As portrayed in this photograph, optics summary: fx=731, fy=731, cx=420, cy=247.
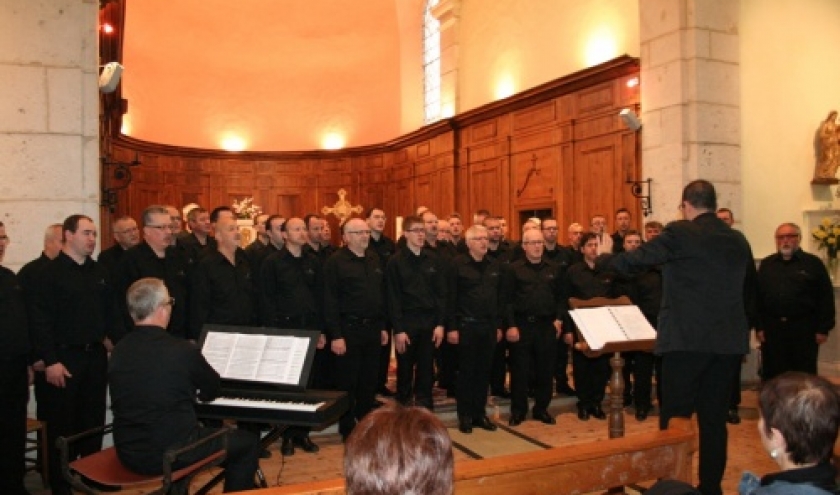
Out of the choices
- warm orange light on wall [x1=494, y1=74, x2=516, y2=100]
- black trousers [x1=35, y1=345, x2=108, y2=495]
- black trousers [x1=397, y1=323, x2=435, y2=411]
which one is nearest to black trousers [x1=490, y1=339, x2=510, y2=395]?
black trousers [x1=397, y1=323, x2=435, y2=411]

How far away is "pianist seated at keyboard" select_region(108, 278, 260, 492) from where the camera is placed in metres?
3.16

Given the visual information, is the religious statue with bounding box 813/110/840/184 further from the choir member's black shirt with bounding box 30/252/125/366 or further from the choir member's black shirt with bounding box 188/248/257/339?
the choir member's black shirt with bounding box 30/252/125/366

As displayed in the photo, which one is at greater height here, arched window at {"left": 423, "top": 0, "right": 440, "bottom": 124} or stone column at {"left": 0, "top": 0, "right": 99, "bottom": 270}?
arched window at {"left": 423, "top": 0, "right": 440, "bottom": 124}

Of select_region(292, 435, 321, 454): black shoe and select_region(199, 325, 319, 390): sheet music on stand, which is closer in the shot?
select_region(199, 325, 319, 390): sheet music on stand

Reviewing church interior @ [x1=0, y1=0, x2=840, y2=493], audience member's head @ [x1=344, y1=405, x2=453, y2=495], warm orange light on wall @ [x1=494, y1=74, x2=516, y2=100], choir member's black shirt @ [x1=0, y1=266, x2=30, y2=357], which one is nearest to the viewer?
audience member's head @ [x1=344, y1=405, x2=453, y2=495]

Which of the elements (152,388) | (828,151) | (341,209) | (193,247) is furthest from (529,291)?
(341,209)

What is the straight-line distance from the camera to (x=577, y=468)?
2.45 metres

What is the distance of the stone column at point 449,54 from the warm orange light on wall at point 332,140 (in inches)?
114

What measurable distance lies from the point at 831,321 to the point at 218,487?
503 cm

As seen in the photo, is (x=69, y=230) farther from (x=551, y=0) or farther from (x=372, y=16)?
(x=372, y=16)

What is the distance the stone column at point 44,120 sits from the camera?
5.03m

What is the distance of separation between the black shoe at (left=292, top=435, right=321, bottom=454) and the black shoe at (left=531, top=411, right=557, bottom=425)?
188cm

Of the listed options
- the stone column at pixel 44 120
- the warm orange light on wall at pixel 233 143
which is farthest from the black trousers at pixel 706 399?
the warm orange light on wall at pixel 233 143

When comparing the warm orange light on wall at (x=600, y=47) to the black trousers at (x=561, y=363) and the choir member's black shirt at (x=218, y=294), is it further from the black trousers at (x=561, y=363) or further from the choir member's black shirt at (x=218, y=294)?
the choir member's black shirt at (x=218, y=294)
